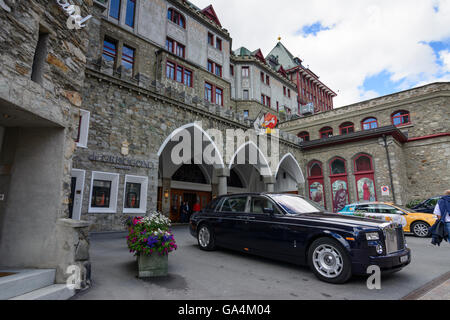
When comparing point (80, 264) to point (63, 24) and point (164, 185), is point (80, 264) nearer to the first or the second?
point (63, 24)

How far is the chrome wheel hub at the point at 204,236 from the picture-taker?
6685 mm

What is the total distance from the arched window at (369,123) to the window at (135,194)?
18915 mm

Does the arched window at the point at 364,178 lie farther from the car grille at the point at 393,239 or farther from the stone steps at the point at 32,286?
the stone steps at the point at 32,286

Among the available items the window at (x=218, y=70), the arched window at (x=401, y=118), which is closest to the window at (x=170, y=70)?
the window at (x=218, y=70)

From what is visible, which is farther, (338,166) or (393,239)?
(338,166)

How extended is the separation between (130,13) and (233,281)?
19088 mm

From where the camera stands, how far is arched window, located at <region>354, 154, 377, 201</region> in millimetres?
18906

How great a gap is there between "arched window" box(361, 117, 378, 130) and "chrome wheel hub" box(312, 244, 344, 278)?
2064 centimetres

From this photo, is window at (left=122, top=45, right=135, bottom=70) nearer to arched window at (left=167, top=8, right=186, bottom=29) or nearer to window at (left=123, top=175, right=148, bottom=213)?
arched window at (left=167, top=8, right=186, bottom=29)

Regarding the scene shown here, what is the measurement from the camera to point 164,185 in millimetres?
17391

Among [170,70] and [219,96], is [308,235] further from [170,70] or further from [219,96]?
[219,96]

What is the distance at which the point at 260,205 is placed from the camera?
18.5ft

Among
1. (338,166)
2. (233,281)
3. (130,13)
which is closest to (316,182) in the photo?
(338,166)
